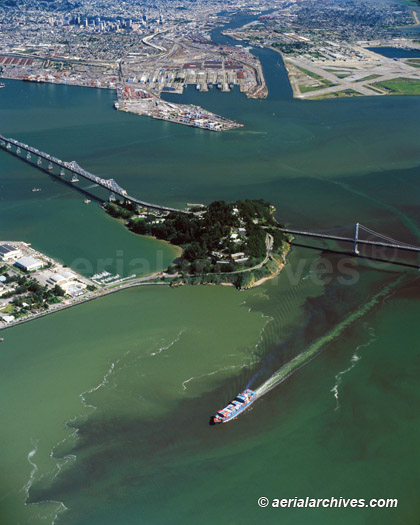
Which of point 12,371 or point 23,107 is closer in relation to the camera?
point 12,371

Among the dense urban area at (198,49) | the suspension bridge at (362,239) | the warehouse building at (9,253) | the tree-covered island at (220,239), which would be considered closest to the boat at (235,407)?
the tree-covered island at (220,239)

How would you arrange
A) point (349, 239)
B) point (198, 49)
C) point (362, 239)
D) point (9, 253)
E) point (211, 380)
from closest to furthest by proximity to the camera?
point (211, 380) < point (9, 253) < point (349, 239) < point (362, 239) < point (198, 49)

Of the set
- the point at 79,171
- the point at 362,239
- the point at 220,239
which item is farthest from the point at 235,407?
the point at 79,171

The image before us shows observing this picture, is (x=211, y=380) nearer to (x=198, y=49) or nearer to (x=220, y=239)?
(x=220, y=239)

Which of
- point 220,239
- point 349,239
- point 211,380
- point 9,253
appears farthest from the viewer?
point 349,239

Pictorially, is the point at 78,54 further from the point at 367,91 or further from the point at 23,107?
the point at 367,91

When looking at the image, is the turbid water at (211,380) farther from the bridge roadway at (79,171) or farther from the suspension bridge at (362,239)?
the bridge roadway at (79,171)

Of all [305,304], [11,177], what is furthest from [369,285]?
[11,177]
